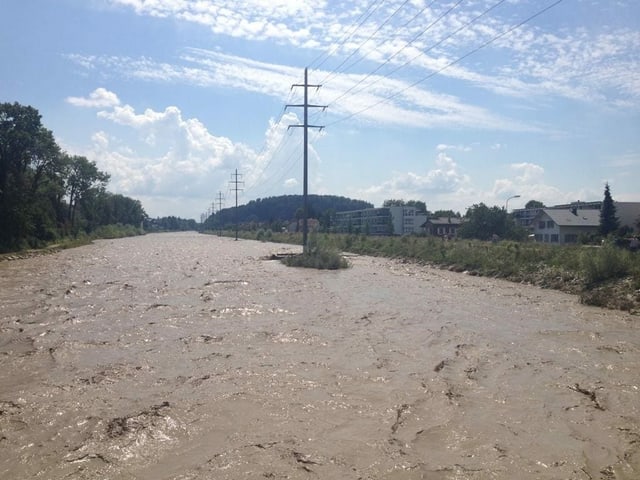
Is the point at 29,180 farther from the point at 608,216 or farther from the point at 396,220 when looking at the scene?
the point at 396,220

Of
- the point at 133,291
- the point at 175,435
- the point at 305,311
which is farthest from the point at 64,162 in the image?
the point at 175,435

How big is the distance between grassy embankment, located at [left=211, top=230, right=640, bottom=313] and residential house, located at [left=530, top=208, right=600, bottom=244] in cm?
3338

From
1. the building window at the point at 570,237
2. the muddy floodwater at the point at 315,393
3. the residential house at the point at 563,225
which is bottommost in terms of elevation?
the muddy floodwater at the point at 315,393

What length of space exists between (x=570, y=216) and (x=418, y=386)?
73978 millimetres

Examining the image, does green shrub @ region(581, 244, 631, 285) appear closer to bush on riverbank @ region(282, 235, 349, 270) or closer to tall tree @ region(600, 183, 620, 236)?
bush on riverbank @ region(282, 235, 349, 270)

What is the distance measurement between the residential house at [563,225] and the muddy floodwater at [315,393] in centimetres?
5766

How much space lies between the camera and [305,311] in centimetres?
1742

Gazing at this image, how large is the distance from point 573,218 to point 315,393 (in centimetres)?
Answer: 7452

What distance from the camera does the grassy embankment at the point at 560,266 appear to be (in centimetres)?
1994

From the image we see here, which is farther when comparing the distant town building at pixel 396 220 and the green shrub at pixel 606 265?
the distant town building at pixel 396 220

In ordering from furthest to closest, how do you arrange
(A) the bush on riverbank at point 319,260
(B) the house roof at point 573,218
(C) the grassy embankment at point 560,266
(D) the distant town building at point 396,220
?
1. (D) the distant town building at point 396,220
2. (B) the house roof at point 573,218
3. (A) the bush on riverbank at point 319,260
4. (C) the grassy embankment at point 560,266

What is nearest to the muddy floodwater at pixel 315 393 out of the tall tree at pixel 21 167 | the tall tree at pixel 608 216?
the tall tree at pixel 21 167

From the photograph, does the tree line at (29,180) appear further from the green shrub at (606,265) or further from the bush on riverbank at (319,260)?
the green shrub at (606,265)

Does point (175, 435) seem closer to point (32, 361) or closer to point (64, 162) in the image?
point (32, 361)
